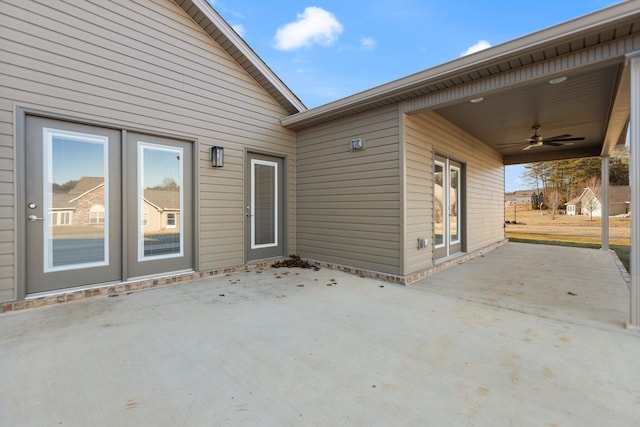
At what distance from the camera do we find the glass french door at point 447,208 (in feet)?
18.6

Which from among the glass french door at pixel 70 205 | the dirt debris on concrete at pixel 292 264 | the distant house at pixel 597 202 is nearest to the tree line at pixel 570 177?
the distant house at pixel 597 202

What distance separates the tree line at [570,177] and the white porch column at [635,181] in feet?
79.3

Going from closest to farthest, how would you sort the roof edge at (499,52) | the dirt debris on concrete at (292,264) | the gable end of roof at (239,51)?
the roof edge at (499,52) < the gable end of roof at (239,51) < the dirt debris on concrete at (292,264)

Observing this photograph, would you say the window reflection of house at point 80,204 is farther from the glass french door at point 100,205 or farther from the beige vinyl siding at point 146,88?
the beige vinyl siding at point 146,88

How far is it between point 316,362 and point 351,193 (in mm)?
3284

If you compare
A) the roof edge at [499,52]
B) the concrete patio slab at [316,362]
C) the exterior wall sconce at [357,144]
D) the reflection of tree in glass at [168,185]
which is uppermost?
the roof edge at [499,52]

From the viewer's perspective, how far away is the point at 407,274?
4434mm

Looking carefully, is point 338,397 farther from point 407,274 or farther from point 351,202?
point 351,202

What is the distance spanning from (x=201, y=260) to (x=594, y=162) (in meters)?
30.4

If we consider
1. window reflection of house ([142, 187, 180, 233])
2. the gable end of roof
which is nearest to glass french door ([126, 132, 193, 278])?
window reflection of house ([142, 187, 180, 233])

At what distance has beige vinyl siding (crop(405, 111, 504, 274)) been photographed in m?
4.63

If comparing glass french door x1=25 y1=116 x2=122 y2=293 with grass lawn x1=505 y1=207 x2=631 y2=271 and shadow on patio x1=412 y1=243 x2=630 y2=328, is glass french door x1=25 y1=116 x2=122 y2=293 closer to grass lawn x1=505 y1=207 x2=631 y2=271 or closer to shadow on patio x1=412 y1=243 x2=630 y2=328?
shadow on patio x1=412 y1=243 x2=630 y2=328

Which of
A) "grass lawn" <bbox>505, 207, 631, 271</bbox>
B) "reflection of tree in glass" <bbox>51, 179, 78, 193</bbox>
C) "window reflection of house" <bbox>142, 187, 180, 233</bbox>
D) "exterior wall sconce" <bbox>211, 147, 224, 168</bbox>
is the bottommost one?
"grass lawn" <bbox>505, 207, 631, 271</bbox>

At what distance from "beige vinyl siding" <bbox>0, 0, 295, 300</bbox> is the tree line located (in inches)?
994
